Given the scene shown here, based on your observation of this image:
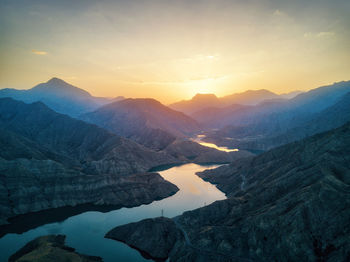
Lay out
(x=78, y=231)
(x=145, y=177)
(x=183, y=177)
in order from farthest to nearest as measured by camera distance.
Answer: (x=183, y=177)
(x=145, y=177)
(x=78, y=231)

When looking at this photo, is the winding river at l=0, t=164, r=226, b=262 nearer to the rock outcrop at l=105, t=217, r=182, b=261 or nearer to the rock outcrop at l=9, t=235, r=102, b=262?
the rock outcrop at l=105, t=217, r=182, b=261

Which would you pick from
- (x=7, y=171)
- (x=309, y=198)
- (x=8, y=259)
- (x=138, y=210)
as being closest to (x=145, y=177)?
(x=138, y=210)

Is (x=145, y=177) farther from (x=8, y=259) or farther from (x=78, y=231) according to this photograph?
(x=8, y=259)

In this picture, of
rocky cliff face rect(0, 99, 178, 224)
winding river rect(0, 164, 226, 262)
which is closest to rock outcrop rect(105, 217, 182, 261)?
winding river rect(0, 164, 226, 262)

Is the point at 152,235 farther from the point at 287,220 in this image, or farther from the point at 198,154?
the point at 198,154

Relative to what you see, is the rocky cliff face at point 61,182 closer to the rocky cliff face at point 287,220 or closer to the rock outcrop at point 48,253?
the rock outcrop at point 48,253

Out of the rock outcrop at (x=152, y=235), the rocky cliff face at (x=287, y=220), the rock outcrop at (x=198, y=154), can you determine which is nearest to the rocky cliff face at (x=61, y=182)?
the rock outcrop at (x=152, y=235)
